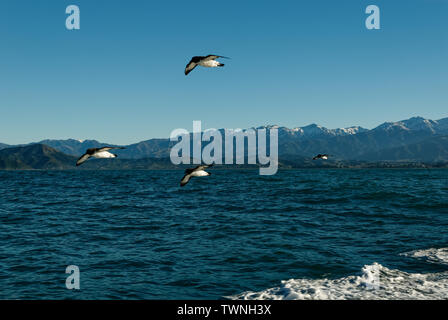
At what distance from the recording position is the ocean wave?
15594 millimetres

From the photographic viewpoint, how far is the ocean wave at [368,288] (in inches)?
614

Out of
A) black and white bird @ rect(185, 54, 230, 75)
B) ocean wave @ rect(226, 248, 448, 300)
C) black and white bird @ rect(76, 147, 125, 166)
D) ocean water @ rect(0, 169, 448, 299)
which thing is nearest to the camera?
ocean wave @ rect(226, 248, 448, 300)

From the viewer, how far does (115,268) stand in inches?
780

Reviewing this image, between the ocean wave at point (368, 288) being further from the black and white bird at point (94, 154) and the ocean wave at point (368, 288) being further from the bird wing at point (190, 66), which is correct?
the bird wing at point (190, 66)

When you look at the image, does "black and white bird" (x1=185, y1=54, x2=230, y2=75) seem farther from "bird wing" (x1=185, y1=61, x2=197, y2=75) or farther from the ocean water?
the ocean water

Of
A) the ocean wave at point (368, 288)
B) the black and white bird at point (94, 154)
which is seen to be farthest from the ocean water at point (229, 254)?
the black and white bird at point (94, 154)

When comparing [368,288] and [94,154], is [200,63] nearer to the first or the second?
[94,154]

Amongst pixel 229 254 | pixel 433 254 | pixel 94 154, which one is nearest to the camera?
pixel 94 154

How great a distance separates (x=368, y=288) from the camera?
54.1 ft

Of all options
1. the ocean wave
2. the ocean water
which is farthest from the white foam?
the ocean wave

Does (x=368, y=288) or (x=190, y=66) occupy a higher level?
(x=190, y=66)

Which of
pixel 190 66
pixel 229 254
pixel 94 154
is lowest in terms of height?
pixel 229 254

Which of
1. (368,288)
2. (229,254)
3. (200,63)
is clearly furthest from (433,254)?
(200,63)

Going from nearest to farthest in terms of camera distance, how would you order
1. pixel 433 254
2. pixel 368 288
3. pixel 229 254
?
1. pixel 368 288
2. pixel 433 254
3. pixel 229 254
